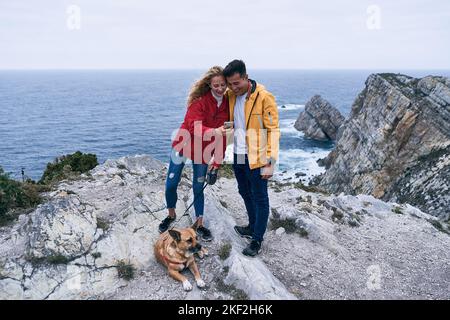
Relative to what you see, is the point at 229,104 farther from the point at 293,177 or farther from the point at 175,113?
the point at 175,113

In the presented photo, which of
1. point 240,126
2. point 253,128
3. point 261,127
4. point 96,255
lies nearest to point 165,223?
point 96,255

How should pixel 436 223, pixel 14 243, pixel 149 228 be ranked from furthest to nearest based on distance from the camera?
pixel 436 223 → pixel 149 228 → pixel 14 243

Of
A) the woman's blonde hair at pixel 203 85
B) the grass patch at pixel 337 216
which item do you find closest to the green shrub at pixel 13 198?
the woman's blonde hair at pixel 203 85

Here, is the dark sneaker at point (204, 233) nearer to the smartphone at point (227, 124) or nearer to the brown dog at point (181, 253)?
the brown dog at point (181, 253)

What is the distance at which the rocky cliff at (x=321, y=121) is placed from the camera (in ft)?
217

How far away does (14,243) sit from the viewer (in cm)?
802

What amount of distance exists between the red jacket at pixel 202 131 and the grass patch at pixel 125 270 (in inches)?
103

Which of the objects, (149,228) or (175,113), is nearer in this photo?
(149,228)

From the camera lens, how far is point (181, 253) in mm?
7043

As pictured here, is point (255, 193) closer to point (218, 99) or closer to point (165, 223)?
point (218, 99)

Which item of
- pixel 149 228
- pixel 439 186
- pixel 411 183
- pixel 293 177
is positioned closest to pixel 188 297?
pixel 149 228

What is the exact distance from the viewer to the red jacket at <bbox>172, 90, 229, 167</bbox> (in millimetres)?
7121

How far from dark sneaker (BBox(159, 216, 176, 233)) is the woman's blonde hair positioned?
10.1 ft

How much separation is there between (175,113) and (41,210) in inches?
3307
